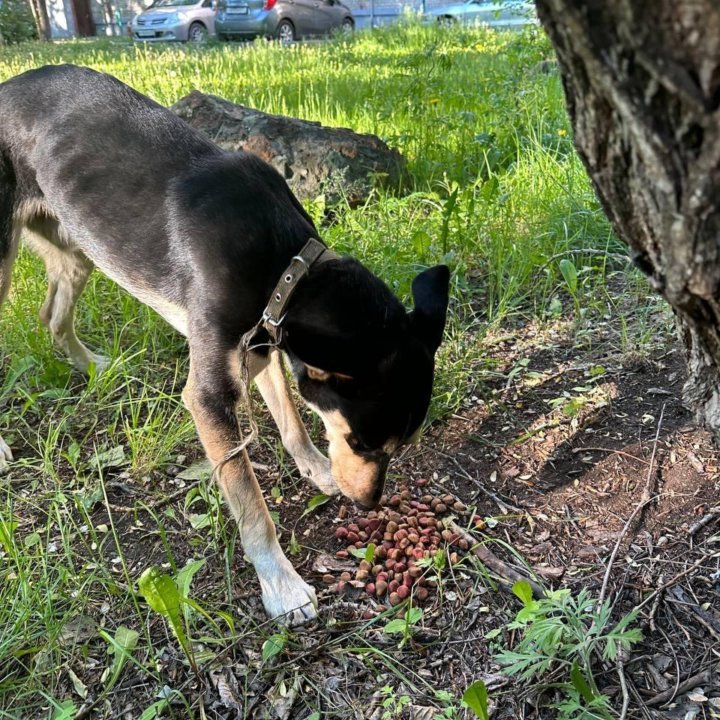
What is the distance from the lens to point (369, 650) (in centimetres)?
223

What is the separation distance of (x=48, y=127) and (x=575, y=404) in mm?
2675

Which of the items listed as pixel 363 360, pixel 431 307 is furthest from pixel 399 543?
pixel 431 307

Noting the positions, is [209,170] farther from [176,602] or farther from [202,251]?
[176,602]

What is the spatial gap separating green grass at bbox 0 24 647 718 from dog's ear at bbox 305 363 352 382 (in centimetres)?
64

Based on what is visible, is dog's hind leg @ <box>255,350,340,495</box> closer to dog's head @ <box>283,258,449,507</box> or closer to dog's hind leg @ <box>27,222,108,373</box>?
dog's head @ <box>283,258,449,507</box>

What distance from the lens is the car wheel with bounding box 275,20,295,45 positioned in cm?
2245

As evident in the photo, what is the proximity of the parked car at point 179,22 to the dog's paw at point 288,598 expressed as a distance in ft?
74.5

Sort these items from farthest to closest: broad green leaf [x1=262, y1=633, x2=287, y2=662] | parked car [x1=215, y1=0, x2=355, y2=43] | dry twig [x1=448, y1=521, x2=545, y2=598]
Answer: parked car [x1=215, y1=0, x2=355, y2=43]
dry twig [x1=448, y1=521, x2=545, y2=598]
broad green leaf [x1=262, y1=633, x2=287, y2=662]

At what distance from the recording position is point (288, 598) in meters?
2.48

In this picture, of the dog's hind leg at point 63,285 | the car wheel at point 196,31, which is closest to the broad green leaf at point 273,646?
the dog's hind leg at point 63,285

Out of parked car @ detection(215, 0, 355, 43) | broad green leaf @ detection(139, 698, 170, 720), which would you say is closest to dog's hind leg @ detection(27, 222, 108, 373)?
broad green leaf @ detection(139, 698, 170, 720)

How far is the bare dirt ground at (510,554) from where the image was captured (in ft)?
6.95

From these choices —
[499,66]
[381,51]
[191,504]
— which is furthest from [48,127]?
[381,51]

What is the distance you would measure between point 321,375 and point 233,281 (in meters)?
0.50
